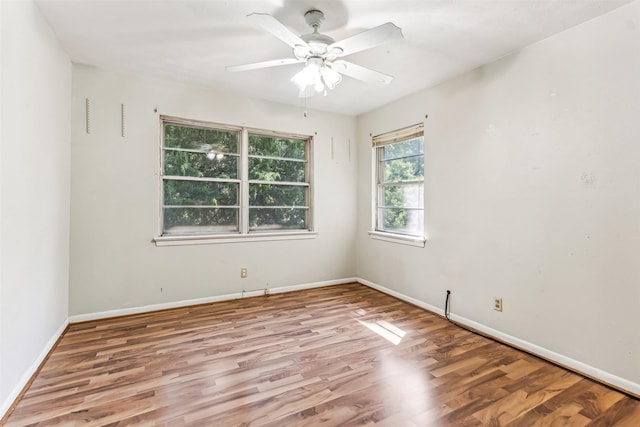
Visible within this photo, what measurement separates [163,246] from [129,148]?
3.48 feet

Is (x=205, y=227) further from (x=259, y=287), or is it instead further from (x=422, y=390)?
(x=422, y=390)

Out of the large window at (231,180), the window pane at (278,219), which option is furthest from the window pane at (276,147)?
the window pane at (278,219)

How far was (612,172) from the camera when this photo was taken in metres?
2.04

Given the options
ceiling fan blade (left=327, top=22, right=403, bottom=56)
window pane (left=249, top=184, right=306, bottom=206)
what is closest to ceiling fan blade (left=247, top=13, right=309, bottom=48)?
ceiling fan blade (left=327, top=22, right=403, bottom=56)

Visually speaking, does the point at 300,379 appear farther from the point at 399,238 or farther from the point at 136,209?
the point at 136,209

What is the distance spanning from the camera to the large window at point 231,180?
3.46m

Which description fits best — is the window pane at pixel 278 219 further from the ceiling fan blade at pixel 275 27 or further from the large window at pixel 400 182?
the ceiling fan blade at pixel 275 27

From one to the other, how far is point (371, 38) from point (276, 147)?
2.36 m

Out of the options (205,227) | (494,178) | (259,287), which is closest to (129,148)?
(205,227)

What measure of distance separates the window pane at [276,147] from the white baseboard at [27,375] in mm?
2568

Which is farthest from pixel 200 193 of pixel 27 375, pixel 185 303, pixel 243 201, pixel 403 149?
pixel 403 149

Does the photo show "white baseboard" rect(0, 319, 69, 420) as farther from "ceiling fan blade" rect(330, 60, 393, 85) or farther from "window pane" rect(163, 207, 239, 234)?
"ceiling fan blade" rect(330, 60, 393, 85)

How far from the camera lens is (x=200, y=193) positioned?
358 cm

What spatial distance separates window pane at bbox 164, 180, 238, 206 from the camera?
3.44 meters
